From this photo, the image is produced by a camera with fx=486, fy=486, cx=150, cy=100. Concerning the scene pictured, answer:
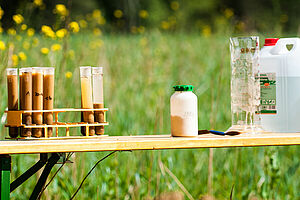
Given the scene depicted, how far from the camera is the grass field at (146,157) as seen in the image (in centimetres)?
261

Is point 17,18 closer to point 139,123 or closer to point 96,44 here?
point 139,123

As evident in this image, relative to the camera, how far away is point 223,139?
5.31 feet

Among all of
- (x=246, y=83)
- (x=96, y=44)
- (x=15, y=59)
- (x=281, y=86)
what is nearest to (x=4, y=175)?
(x=246, y=83)

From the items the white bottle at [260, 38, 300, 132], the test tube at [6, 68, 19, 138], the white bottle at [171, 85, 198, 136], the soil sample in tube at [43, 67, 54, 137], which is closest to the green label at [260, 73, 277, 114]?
the white bottle at [260, 38, 300, 132]

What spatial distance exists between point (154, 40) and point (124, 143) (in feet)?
11.6

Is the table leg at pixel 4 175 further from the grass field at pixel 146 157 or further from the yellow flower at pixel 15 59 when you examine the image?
the yellow flower at pixel 15 59

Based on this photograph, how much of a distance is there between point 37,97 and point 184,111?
51cm

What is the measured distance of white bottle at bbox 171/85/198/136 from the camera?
1690 millimetres

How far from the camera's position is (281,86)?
6.13ft

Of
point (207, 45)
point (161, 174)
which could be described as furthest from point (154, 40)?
point (161, 174)

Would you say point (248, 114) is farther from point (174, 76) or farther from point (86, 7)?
point (86, 7)

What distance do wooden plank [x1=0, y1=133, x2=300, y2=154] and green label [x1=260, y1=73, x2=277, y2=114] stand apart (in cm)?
18

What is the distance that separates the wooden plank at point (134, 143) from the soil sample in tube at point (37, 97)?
2.9 inches

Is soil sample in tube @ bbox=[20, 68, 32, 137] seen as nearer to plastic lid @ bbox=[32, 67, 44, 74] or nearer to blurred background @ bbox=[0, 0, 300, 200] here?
plastic lid @ bbox=[32, 67, 44, 74]
